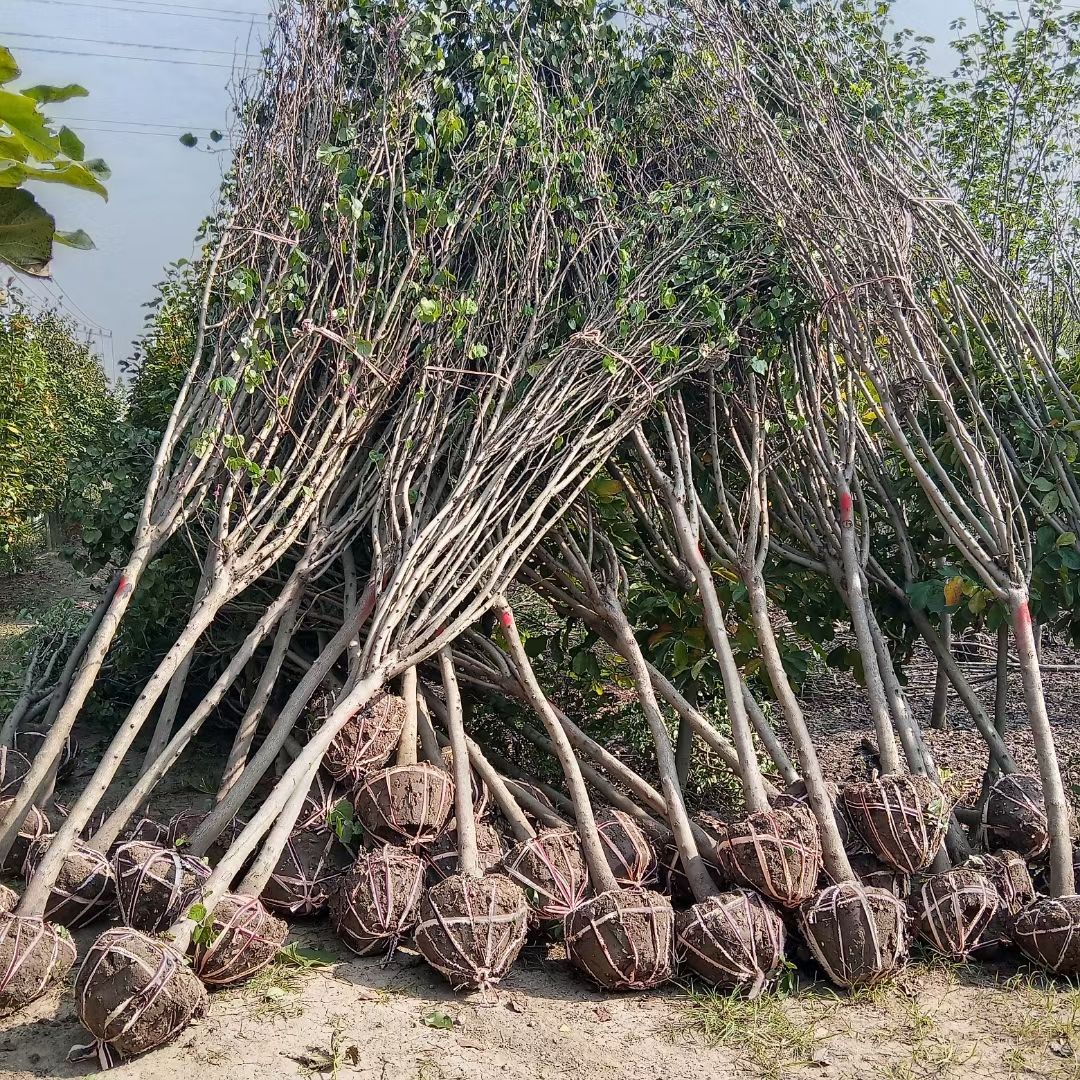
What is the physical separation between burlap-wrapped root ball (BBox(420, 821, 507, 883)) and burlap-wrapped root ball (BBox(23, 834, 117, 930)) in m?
1.09

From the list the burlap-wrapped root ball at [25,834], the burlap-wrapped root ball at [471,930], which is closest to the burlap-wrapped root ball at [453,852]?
the burlap-wrapped root ball at [471,930]

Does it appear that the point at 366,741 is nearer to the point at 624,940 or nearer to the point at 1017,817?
the point at 624,940

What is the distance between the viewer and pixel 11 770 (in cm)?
405

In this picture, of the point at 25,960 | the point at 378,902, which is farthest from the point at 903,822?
the point at 25,960

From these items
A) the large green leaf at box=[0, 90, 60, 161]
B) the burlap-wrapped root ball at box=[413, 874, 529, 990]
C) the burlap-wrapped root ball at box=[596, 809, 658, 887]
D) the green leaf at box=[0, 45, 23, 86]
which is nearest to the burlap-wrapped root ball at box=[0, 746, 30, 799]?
the burlap-wrapped root ball at box=[413, 874, 529, 990]

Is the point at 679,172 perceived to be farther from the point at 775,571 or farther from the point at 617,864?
the point at 617,864

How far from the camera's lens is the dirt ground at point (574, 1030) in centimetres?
271

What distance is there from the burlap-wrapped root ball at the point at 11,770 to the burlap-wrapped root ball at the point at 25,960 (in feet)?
3.80

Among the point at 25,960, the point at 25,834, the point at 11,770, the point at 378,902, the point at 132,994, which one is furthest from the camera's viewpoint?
the point at 11,770

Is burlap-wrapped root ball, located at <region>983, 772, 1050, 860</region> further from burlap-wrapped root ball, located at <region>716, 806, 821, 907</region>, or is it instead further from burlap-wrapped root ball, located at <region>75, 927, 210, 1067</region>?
burlap-wrapped root ball, located at <region>75, 927, 210, 1067</region>

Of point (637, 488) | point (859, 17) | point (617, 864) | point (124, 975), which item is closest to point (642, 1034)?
point (617, 864)

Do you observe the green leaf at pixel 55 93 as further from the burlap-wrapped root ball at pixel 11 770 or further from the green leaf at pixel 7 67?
the burlap-wrapped root ball at pixel 11 770

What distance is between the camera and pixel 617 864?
3471 mm

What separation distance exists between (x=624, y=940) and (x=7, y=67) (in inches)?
120
